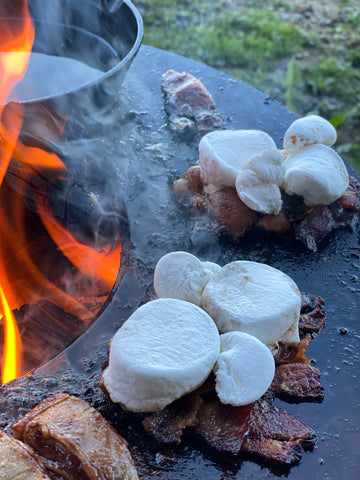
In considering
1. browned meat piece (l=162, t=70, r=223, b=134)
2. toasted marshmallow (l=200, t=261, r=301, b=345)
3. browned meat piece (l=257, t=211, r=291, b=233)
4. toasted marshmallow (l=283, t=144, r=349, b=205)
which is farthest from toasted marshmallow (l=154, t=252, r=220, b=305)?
browned meat piece (l=162, t=70, r=223, b=134)

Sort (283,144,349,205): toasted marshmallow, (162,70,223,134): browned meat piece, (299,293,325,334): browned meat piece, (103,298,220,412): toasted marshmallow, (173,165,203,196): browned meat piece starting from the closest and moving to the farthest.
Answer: (103,298,220,412): toasted marshmallow
(299,293,325,334): browned meat piece
(283,144,349,205): toasted marshmallow
(173,165,203,196): browned meat piece
(162,70,223,134): browned meat piece

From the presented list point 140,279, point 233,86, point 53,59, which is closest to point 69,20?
point 53,59

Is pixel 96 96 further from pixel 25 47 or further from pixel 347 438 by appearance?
pixel 347 438

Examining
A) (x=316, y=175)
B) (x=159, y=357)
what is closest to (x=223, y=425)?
(x=159, y=357)

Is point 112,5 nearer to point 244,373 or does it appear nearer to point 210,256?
point 210,256

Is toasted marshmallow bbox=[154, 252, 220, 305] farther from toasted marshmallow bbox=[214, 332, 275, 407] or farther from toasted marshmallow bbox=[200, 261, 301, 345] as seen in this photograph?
toasted marshmallow bbox=[214, 332, 275, 407]

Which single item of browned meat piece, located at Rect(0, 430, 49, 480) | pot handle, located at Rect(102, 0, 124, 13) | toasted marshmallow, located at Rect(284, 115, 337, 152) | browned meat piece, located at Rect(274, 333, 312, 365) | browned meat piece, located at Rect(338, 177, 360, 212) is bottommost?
browned meat piece, located at Rect(274, 333, 312, 365)
